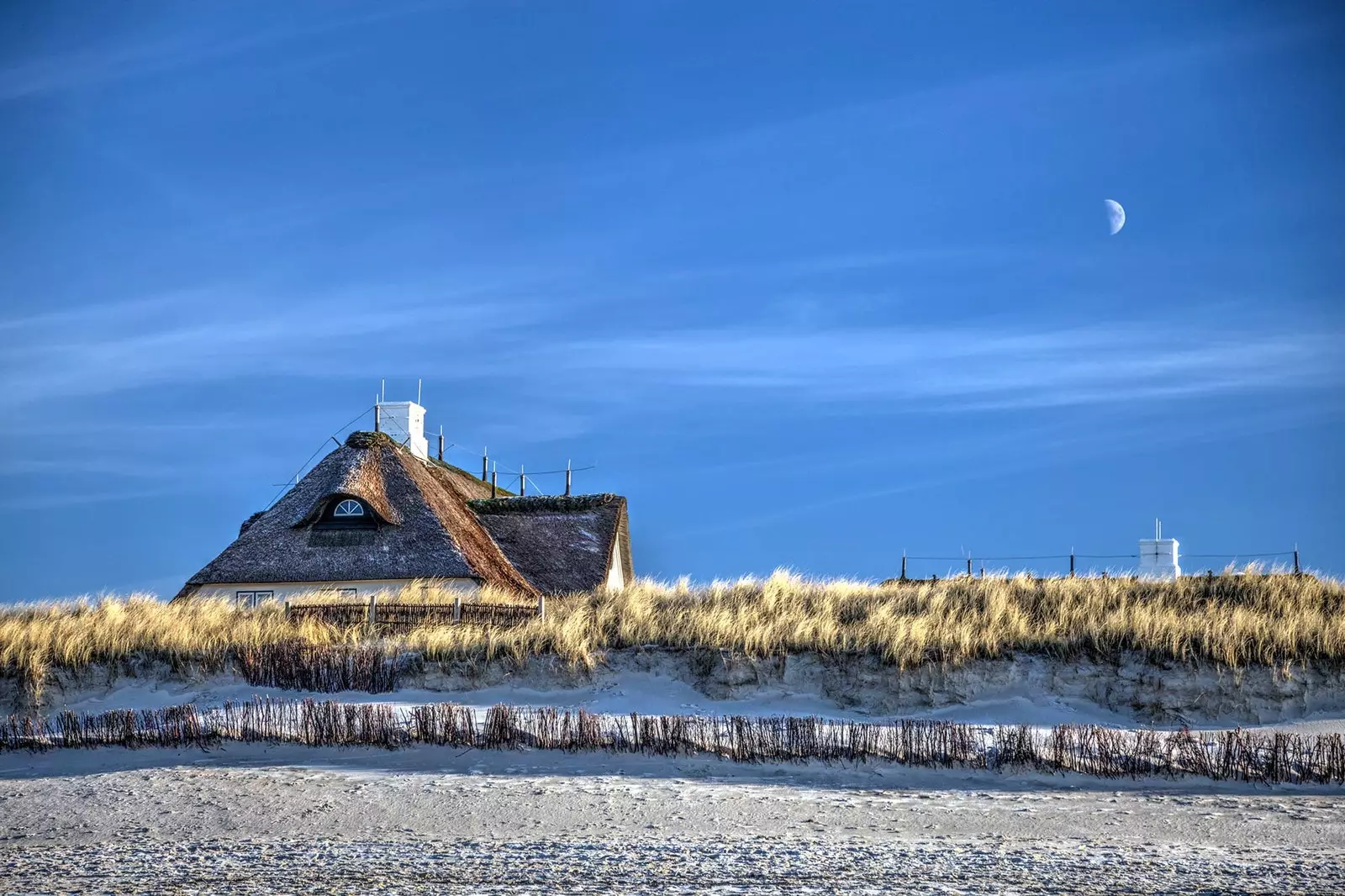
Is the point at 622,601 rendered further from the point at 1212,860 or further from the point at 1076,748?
the point at 1212,860

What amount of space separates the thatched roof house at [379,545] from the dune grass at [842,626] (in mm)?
5250

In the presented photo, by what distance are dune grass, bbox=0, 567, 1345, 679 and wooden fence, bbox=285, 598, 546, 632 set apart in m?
0.45

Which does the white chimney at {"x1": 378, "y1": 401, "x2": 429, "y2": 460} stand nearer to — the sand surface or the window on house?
the window on house

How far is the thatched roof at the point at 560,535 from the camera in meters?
30.4

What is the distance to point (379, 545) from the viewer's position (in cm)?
2694

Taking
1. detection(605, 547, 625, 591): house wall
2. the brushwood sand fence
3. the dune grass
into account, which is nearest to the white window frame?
the dune grass

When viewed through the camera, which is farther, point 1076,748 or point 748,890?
point 1076,748

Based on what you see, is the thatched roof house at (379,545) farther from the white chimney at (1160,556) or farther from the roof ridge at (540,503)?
the white chimney at (1160,556)

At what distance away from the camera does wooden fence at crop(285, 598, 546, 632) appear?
61.8ft

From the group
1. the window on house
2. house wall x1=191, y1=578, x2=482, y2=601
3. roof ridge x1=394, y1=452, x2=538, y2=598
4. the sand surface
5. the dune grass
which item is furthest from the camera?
roof ridge x1=394, y1=452, x2=538, y2=598

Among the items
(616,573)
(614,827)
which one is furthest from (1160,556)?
(614,827)

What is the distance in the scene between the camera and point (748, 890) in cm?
865

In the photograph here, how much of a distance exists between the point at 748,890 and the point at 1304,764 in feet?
21.5

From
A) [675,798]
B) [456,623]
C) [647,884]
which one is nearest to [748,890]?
[647,884]
